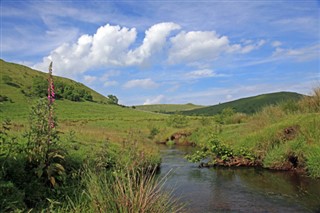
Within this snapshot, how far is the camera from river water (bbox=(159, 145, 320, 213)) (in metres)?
12.1

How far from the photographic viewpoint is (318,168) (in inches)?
629

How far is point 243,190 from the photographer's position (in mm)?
14648

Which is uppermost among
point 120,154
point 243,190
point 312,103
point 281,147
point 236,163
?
point 312,103

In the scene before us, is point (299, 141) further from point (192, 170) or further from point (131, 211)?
point (131, 211)

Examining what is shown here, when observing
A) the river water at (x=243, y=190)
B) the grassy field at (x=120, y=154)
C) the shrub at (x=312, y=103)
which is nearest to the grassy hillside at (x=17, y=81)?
the grassy field at (x=120, y=154)

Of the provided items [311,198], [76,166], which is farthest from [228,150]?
[76,166]

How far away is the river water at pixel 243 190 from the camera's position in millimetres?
12055

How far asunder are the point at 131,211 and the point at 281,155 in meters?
13.8

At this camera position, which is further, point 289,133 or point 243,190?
point 289,133

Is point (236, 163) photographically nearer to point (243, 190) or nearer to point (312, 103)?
point (243, 190)

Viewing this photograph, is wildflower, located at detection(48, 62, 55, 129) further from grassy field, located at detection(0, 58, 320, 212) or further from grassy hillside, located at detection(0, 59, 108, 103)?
grassy hillside, located at detection(0, 59, 108, 103)

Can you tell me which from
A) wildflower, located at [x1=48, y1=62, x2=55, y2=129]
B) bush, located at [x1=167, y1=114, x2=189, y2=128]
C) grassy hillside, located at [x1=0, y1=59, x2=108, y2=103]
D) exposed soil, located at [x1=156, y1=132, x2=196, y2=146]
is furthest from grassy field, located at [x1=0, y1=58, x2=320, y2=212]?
grassy hillside, located at [x1=0, y1=59, x2=108, y2=103]

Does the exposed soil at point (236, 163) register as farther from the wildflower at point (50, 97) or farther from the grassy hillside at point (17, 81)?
the grassy hillside at point (17, 81)

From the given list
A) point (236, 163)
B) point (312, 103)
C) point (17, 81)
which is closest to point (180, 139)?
point (312, 103)
